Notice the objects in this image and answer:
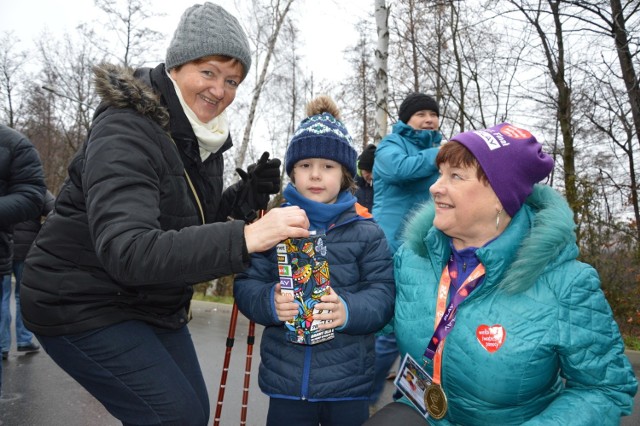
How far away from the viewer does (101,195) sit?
166 cm

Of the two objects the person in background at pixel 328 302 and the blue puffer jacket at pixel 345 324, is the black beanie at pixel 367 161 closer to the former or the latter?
the person in background at pixel 328 302

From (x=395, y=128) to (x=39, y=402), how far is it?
12.4 ft

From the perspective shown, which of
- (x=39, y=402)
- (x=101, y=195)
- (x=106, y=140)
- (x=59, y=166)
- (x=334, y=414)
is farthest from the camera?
(x=59, y=166)

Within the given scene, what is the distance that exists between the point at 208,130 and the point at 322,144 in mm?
617

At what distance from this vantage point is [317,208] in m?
2.49

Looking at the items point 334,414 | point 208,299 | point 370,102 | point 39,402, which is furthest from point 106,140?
point 370,102

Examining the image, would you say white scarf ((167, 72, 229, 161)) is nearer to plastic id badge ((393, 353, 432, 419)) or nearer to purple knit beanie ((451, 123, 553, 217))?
purple knit beanie ((451, 123, 553, 217))

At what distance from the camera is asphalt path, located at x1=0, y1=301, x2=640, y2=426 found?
393 centimetres

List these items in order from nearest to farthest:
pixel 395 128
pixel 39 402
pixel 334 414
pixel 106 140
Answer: pixel 106 140, pixel 334 414, pixel 39 402, pixel 395 128

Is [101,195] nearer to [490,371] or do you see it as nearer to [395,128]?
[490,371]

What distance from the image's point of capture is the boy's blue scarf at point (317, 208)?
249 centimetres

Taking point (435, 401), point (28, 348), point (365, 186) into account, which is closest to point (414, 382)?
point (435, 401)

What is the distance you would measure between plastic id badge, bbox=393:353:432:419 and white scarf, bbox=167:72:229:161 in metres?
1.29

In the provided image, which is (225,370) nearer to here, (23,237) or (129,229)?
(129,229)
